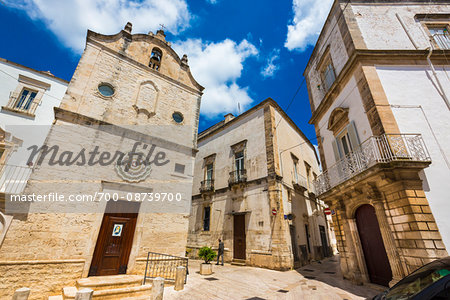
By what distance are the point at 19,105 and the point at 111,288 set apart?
1060 centimetres

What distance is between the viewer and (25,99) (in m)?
9.98

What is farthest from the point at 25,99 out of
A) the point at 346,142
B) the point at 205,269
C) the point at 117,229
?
the point at 346,142

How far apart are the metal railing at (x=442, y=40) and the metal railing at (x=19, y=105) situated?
19.5 m

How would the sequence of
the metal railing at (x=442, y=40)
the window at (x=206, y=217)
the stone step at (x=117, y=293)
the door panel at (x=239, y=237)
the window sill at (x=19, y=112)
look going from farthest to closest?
the window at (x=206, y=217) < the door panel at (x=239, y=237) < the window sill at (x=19, y=112) < the metal railing at (x=442, y=40) < the stone step at (x=117, y=293)

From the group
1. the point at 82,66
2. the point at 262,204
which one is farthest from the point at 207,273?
the point at 82,66

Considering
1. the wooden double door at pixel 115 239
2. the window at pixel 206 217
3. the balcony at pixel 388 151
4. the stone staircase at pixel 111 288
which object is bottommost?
the stone staircase at pixel 111 288

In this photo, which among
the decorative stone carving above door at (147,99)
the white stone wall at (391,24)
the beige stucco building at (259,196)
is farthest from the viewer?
the beige stucco building at (259,196)

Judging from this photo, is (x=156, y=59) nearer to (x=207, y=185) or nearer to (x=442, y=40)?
(x=207, y=185)

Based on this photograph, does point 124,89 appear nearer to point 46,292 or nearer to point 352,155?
point 46,292

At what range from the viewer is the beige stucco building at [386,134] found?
5543mm

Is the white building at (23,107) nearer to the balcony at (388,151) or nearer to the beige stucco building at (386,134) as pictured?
the balcony at (388,151)

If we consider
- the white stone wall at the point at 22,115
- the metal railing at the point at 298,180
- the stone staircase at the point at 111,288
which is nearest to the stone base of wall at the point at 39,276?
the stone staircase at the point at 111,288

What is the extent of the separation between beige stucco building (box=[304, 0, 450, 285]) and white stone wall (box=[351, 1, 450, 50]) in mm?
44
